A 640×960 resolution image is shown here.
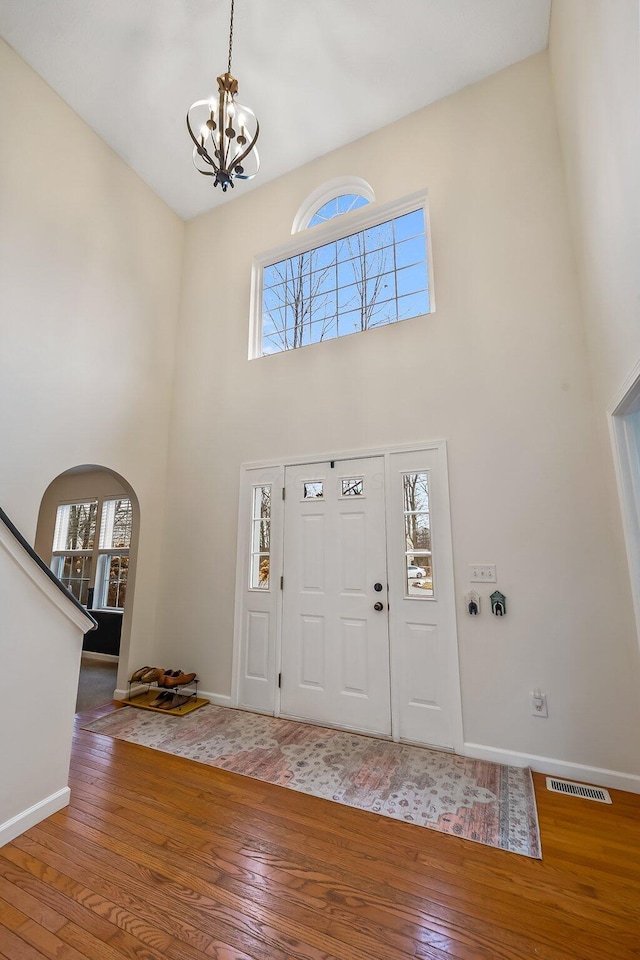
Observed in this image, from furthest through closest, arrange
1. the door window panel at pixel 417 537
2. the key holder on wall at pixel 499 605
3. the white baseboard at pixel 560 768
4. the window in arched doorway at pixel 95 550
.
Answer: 1. the window in arched doorway at pixel 95 550
2. the door window panel at pixel 417 537
3. the key holder on wall at pixel 499 605
4. the white baseboard at pixel 560 768

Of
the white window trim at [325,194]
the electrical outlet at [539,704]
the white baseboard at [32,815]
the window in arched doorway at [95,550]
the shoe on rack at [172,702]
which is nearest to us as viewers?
the white baseboard at [32,815]

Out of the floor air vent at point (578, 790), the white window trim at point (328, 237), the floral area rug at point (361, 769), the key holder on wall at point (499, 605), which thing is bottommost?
the floor air vent at point (578, 790)

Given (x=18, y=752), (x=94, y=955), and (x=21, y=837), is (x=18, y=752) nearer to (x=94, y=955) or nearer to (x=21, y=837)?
(x=21, y=837)

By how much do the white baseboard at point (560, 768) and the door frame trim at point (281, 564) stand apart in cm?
15

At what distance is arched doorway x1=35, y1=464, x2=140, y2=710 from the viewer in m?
5.84

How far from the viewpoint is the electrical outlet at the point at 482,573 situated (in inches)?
115

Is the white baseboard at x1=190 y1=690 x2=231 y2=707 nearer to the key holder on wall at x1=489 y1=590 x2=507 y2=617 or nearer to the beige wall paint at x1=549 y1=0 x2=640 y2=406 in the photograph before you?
the key holder on wall at x1=489 y1=590 x2=507 y2=617

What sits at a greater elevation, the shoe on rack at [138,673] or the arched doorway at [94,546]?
the arched doorway at [94,546]

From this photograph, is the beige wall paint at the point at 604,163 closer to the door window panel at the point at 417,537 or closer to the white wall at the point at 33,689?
the door window panel at the point at 417,537

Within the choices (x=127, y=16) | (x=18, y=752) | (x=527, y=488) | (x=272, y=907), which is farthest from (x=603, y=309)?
(x=127, y=16)

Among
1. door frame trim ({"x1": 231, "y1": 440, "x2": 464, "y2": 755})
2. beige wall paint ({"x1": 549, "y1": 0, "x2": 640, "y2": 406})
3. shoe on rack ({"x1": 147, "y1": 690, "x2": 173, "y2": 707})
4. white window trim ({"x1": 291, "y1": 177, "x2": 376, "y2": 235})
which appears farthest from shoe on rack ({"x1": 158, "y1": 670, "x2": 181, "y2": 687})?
white window trim ({"x1": 291, "y1": 177, "x2": 376, "y2": 235})

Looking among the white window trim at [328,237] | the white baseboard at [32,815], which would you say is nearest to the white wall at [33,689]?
the white baseboard at [32,815]

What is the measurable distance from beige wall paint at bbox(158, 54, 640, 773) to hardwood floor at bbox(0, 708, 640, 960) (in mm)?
729

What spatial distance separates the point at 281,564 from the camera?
372cm
